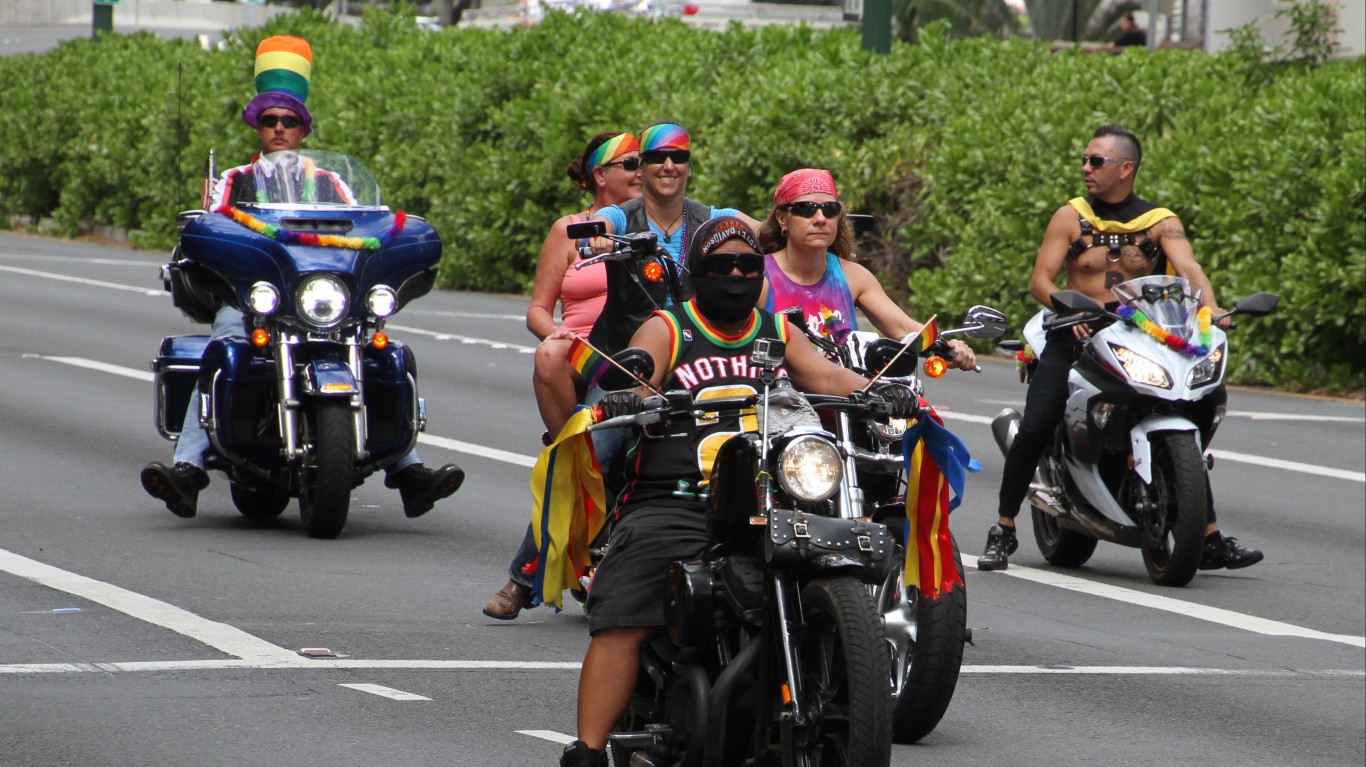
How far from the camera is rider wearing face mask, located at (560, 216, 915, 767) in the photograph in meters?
5.78

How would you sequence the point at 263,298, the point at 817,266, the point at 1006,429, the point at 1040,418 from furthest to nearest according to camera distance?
the point at 1006,429
the point at 1040,418
the point at 263,298
the point at 817,266

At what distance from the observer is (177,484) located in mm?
10219

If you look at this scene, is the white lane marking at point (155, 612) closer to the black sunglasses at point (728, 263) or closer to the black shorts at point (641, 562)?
the black shorts at point (641, 562)

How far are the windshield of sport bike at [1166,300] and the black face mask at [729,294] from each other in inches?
183

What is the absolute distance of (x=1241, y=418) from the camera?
16.2 meters

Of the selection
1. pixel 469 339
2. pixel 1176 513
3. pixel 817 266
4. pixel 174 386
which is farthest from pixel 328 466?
pixel 469 339

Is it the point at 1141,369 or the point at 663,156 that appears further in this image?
the point at 1141,369

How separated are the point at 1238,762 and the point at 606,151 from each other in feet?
12.2

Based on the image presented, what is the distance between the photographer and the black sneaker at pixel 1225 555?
10.3m

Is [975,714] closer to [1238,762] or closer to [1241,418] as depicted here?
[1238,762]

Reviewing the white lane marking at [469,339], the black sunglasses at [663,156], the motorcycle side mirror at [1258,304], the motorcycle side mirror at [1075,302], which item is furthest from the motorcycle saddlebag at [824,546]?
the white lane marking at [469,339]

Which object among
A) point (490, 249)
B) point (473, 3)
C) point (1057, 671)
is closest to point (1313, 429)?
point (1057, 671)

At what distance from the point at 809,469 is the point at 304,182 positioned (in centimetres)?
575

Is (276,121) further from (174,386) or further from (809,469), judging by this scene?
(809,469)
